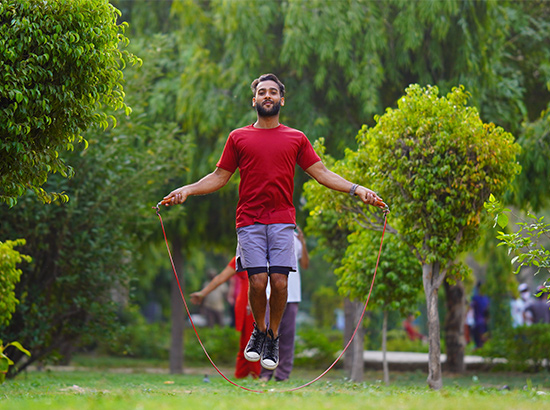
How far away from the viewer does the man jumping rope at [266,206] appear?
6168mm

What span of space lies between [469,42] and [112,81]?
6313 millimetres

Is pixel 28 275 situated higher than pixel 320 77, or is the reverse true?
pixel 320 77

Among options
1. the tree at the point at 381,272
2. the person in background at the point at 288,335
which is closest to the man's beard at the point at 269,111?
the person in background at the point at 288,335

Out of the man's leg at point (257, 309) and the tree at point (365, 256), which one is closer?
the man's leg at point (257, 309)

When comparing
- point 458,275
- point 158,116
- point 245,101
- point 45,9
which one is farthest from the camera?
point 158,116

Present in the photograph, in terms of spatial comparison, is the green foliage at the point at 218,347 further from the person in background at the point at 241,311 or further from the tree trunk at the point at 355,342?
the person in background at the point at 241,311

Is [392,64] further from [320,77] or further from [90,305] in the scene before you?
[90,305]

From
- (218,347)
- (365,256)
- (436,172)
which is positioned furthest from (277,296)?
(218,347)

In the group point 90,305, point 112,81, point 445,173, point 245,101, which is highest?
point 245,101

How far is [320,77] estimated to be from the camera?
1123 cm

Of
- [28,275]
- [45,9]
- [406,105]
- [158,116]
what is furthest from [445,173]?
[158,116]

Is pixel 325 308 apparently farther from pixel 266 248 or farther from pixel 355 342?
pixel 266 248

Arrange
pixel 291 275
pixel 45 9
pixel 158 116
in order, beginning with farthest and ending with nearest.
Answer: pixel 158 116, pixel 291 275, pixel 45 9

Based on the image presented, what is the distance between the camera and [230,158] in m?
6.45
